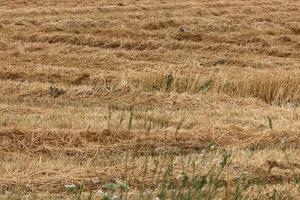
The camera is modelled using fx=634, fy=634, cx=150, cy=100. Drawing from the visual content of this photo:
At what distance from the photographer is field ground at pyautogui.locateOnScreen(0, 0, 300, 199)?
6.14 meters

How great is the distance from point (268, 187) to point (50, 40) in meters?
14.0

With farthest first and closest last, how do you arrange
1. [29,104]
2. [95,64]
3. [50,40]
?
[50,40], [95,64], [29,104]

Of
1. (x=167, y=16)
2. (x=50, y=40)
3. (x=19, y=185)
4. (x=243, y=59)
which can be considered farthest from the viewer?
(x=167, y=16)

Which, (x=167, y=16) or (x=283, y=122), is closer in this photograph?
(x=283, y=122)

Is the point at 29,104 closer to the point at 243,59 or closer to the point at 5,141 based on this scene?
the point at 5,141

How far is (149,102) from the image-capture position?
1184 centimetres

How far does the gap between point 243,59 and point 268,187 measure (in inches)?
464

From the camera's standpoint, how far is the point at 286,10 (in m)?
27.5

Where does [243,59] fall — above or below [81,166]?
below

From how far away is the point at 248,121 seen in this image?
1015cm

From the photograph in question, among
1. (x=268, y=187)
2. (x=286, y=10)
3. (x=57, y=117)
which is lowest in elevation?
(x=286, y=10)

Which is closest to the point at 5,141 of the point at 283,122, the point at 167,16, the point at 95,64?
the point at 283,122

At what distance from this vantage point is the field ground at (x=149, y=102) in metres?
6.14

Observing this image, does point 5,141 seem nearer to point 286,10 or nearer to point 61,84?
point 61,84
